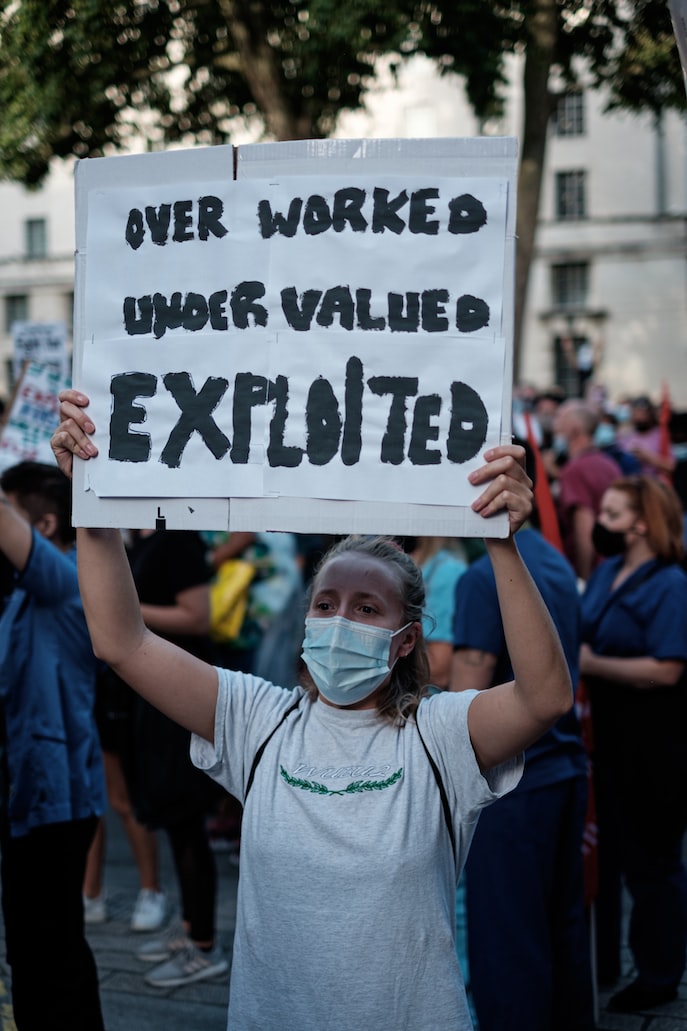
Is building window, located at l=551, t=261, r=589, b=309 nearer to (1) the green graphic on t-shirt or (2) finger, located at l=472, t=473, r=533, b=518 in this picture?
(1) the green graphic on t-shirt

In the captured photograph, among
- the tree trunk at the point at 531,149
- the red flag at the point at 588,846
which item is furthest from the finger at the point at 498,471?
the tree trunk at the point at 531,149

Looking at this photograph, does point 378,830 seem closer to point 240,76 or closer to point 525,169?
point 525,169

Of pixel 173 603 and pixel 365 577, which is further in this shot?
pixel 173 603

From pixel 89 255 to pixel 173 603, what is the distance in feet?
8.51

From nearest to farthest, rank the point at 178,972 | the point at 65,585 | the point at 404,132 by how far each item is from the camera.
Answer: the point at 65,585 < the point at 178,972 < the point at 404,132

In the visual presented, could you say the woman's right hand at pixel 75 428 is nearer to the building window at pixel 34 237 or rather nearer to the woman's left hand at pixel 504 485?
the woman's left hand at pixel 504 485

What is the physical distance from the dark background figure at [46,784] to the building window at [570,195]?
121 feet

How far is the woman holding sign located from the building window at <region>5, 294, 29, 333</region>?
145 feet

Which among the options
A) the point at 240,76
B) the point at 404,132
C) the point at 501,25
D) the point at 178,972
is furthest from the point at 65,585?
the point at 404,132

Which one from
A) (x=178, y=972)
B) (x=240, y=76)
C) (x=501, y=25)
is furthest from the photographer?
(x=240, y=76)

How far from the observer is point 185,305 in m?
2.22

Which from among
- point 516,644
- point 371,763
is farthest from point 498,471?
point 371,763

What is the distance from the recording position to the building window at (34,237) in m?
43.9

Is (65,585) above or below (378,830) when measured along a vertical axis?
above
